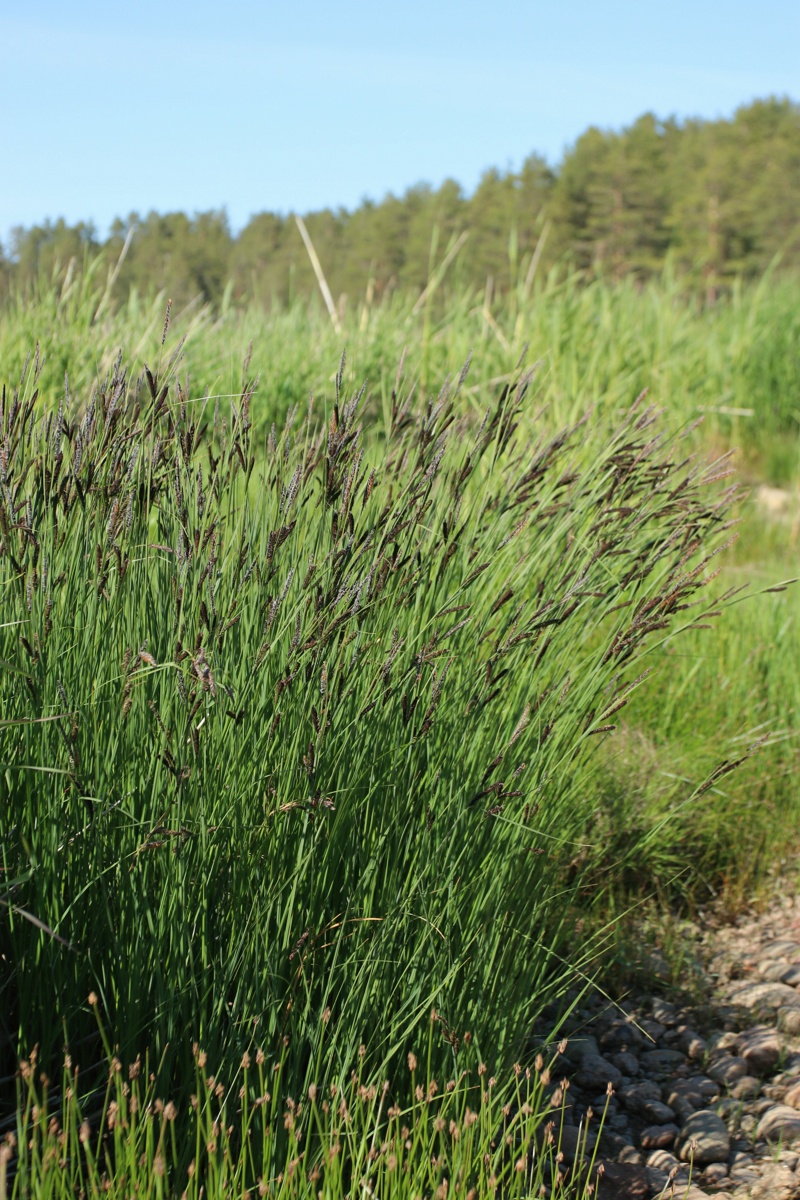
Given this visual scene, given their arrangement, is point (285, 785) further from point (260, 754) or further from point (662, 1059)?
point (662, 1059)

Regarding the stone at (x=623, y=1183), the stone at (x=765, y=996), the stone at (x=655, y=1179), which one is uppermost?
the stone at (x=623, y=1183)

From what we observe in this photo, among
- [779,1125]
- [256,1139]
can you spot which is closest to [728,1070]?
[779,1125]

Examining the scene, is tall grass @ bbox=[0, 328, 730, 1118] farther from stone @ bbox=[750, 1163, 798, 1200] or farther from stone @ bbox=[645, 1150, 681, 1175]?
stone @ bbox=[750, 1163, 798, 1200]

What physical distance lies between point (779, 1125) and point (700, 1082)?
214mm

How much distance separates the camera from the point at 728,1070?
2486 mm

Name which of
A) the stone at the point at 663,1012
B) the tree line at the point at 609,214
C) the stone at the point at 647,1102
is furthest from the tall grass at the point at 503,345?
the tree line at the point at 609,214

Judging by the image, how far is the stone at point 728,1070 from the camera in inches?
97.3

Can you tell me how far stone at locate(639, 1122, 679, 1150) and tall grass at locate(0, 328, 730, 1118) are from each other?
56cm

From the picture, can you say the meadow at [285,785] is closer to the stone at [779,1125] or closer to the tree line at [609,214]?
the stone at [779,1125]

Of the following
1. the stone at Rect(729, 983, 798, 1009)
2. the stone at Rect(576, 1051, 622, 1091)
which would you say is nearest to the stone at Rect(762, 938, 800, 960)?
the stone at Rect(729, 983, 798, 1009)

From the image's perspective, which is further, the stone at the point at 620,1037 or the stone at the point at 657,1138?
the stone at the point at 620,1037

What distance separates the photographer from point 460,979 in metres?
1.88

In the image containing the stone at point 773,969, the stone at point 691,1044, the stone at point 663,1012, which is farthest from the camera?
the stone at point 773,969

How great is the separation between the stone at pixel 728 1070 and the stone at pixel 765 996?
0.91 ft
